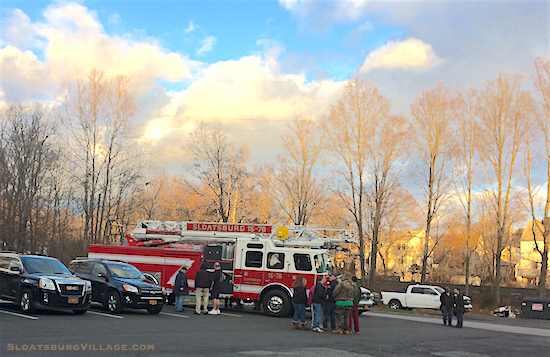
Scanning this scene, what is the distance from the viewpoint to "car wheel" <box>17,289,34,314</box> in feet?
48.1

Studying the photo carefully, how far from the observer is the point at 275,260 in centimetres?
1966

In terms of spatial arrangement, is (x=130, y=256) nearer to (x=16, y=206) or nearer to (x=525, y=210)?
(x=16, y=206)

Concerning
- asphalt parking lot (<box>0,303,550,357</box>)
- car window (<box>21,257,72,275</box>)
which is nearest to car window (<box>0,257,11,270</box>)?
car window (<box>21,257,72,275</box>)

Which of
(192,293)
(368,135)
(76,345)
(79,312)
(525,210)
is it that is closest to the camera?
(76,345)

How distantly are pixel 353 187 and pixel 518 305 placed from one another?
49.8ft

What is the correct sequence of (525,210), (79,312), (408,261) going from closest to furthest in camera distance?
(79,312) < (525,210) < (408,261)

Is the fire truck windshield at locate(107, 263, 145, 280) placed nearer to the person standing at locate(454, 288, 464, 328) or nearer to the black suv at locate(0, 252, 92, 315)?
the black suv at locate(0, 252, 92, 315)

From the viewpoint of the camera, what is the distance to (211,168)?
46.2m

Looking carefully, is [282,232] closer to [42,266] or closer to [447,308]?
[447,308]

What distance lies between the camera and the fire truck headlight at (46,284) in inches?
573

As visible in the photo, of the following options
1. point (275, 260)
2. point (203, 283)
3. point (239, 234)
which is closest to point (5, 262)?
point (203, 283)

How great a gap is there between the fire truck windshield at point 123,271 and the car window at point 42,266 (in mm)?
1839

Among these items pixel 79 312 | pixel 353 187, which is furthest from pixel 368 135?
pixel 79 312

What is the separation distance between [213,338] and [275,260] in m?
7.64
